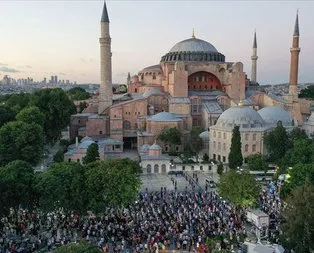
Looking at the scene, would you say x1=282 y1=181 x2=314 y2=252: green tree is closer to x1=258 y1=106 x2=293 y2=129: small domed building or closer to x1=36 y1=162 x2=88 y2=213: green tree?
x1=36 y1=162 x2=88 y2=213: green tree

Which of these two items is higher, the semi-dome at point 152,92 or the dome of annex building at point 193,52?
the dome of annex building at point 193,52

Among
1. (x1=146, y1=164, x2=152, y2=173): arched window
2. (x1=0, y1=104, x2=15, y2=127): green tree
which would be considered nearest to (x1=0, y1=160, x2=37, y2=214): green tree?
(x1=146, y1=164, x2=152, y2=173): arched window

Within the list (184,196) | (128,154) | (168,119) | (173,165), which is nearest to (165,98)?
(168,119)

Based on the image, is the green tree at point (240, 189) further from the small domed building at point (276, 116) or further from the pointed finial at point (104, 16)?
the pointed finial at point (104, 16)

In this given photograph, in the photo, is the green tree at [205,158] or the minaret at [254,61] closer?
the green tree at [205,158]

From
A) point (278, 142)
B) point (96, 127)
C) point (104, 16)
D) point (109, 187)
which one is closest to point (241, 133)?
point (278, 142)

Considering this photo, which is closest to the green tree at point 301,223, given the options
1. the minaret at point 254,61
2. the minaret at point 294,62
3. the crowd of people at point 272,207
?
the crowd of people at point 272,207
